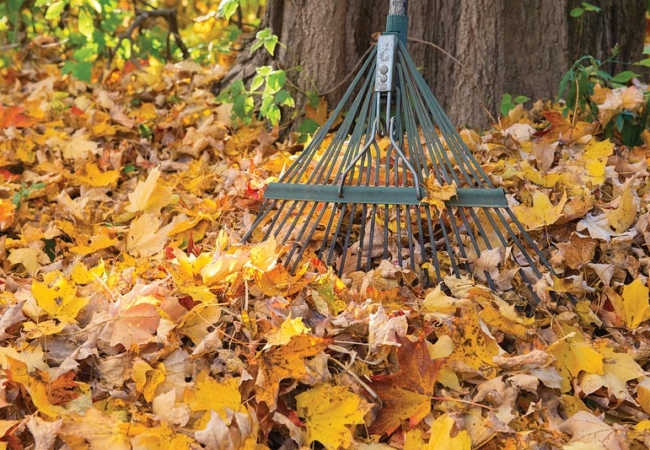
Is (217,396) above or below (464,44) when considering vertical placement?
below

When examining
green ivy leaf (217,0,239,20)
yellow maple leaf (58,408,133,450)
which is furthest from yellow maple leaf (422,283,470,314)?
green ivy leaf (217,0,239,20)

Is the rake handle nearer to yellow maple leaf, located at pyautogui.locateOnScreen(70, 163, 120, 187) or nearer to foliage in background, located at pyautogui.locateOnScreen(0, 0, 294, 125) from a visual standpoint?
foliage in background, located at pyautogui.locateOnScreen(0, 0, 294, 125)

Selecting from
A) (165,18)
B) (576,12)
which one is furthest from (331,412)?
(165,18)

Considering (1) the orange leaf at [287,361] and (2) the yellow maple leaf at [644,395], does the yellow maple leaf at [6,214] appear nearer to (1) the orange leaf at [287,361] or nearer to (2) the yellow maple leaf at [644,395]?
(1) the orange leaf at [287,361]

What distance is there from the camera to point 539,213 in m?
2.04

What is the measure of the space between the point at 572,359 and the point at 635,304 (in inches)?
11.4

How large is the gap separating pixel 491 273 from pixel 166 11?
240 centimetres

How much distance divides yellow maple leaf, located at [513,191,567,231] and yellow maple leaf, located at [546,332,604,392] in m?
0.43

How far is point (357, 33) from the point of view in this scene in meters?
2.79

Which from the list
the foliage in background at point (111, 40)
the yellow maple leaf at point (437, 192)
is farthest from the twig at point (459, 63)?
the yellow maple leaf at point (437, 192)

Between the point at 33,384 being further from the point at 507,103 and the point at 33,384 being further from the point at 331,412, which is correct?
the point at 507,103

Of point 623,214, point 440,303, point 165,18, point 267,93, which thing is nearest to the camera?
point 440,303

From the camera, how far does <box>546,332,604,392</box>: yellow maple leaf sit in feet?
5.40

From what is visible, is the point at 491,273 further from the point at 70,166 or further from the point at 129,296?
the point at 70,166
